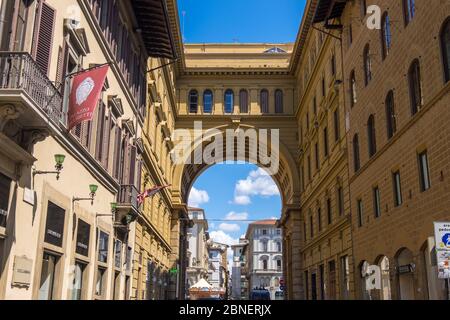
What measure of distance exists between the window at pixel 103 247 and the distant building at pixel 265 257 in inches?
3716

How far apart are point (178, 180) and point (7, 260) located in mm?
33694

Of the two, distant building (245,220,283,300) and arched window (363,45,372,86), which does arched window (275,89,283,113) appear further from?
distant building (245,220,283,300)

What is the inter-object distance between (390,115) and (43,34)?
13245 mm

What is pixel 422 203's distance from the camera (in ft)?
53.9

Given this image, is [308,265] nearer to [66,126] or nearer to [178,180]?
[178,180]

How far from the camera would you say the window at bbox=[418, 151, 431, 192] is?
16.4 m

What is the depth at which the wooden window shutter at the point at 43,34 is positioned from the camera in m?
12.4

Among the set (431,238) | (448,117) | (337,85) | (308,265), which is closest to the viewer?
(448,117)

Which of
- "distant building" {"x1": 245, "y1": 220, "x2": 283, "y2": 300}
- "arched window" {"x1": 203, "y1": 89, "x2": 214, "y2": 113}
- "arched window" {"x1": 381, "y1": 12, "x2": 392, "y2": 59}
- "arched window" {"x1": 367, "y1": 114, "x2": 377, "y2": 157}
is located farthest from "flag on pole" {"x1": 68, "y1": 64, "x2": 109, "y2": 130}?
"distant building" {"x1": 245, "y1": 220, "x2": 283, "y2": 300}

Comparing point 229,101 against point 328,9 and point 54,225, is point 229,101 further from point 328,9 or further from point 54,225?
point 54,225

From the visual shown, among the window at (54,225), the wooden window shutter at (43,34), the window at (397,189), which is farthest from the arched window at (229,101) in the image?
the wooden window shutter at (43,34)

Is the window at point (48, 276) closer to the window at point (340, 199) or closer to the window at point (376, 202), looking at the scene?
the window at point (376, 202)

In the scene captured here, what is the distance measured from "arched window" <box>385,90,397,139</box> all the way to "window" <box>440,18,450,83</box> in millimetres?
4811

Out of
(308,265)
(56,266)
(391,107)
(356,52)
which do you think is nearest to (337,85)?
(356,52)
